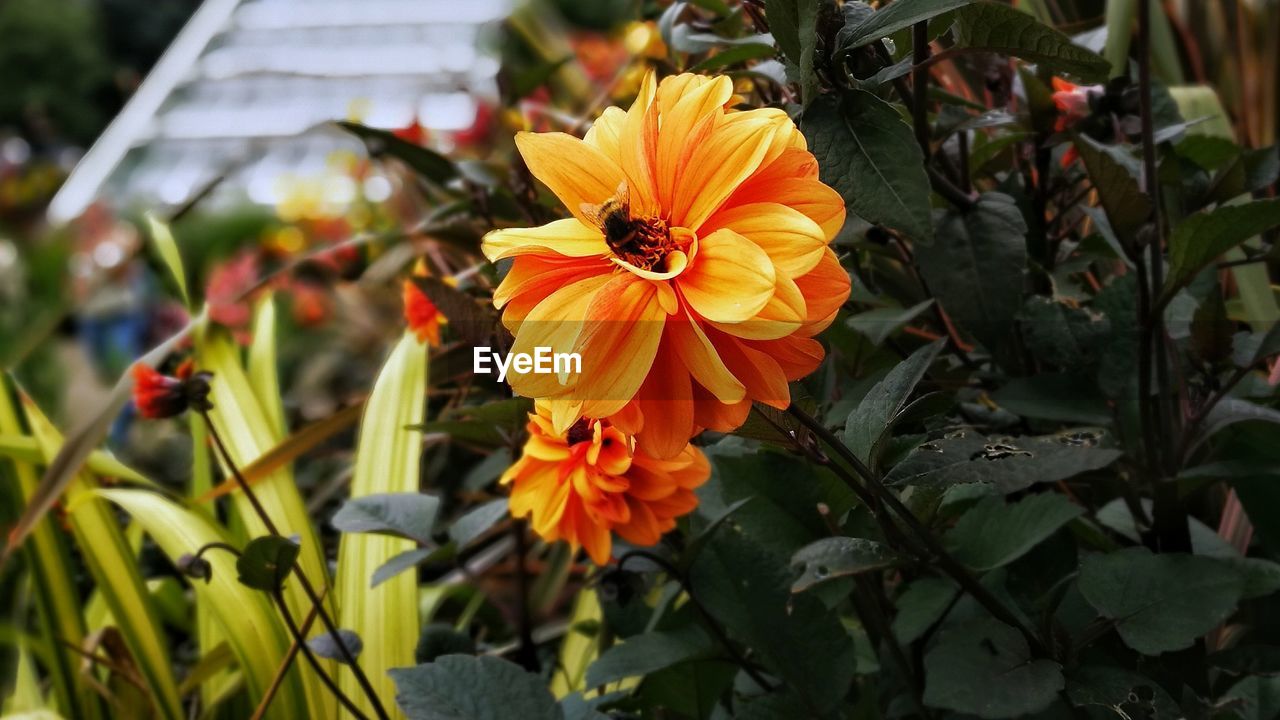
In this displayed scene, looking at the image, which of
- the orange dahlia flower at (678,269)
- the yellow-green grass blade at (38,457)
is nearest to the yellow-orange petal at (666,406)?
the orange dahlia flower at (678,269)

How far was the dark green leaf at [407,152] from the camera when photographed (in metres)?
0.76

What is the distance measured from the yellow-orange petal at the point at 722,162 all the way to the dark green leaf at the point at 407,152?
20.0 inches

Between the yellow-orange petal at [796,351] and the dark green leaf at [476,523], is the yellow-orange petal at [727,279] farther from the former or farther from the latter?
the dark green leaf at [476,523]

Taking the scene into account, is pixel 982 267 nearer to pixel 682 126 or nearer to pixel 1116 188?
pixel 1116 188

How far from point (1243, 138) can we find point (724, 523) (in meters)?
0.72

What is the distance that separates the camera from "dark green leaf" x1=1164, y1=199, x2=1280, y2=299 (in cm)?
37

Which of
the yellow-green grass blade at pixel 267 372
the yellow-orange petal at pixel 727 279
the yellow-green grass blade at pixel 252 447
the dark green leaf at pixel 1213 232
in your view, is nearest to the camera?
the yellow-orange petal at pixel 727 279

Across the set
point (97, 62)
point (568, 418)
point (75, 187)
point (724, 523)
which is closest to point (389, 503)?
point (724, 523)

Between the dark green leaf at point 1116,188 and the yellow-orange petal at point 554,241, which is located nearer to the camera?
the yellow-orange petal at point 554,241

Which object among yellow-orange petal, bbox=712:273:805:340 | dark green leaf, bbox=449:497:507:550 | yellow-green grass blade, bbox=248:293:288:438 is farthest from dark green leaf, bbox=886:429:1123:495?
yellow-green grass blade, bbox=248:293:288:438

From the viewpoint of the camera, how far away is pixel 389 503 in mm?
559

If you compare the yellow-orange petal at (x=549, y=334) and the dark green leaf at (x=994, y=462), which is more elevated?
the yellow-orange petal at (x=549, y=334)

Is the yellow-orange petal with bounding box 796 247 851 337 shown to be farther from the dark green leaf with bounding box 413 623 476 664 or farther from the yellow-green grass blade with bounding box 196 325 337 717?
the yellow-green grass blade with bounding box 196 325 337 717

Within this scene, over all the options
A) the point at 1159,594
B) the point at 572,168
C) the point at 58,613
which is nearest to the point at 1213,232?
the point at 1159,594
